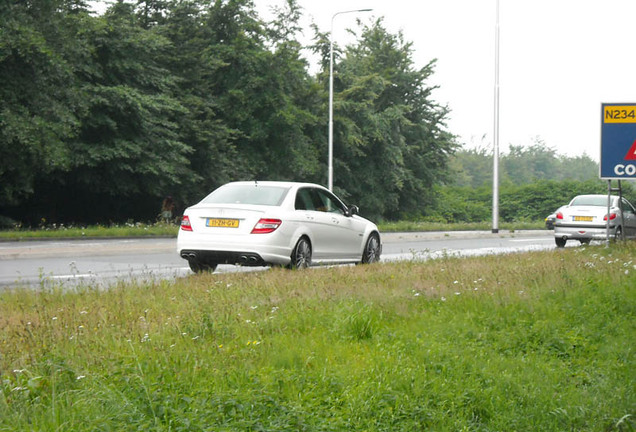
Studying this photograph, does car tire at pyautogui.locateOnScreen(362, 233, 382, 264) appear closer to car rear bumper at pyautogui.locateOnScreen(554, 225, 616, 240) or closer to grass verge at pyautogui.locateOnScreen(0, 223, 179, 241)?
car rear bumper at pyautogui.locateOnScreen(554, 225, 616, 240)

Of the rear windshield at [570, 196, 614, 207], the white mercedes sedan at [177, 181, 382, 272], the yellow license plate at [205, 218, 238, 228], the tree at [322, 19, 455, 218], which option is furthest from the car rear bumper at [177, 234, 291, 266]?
the tree at [322, 19, 455, 218]

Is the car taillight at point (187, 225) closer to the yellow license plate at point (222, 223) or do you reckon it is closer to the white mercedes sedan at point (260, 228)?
the white mercedes sedan at point (260, 228)

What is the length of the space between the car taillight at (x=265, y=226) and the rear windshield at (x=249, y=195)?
1.66 feet

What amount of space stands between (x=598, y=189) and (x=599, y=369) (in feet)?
205

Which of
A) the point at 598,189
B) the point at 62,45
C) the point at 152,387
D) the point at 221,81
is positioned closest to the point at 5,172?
the point at 62,45

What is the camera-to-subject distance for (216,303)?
8.09m

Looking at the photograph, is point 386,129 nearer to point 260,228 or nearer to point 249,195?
point 249,195

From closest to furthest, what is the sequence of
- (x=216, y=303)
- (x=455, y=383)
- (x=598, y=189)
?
1. (x=455, y=383)
2. (x=216, y=303)
3. (x=598, y=189)

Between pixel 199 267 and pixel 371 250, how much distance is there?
390 cm

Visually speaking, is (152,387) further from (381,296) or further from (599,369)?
(381,296)

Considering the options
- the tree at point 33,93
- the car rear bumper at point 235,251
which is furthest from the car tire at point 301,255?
the tree at point 33,93

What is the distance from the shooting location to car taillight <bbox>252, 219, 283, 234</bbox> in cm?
1209

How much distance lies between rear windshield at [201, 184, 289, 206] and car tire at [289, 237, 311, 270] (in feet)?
2.49

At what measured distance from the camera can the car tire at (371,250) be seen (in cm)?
1530
